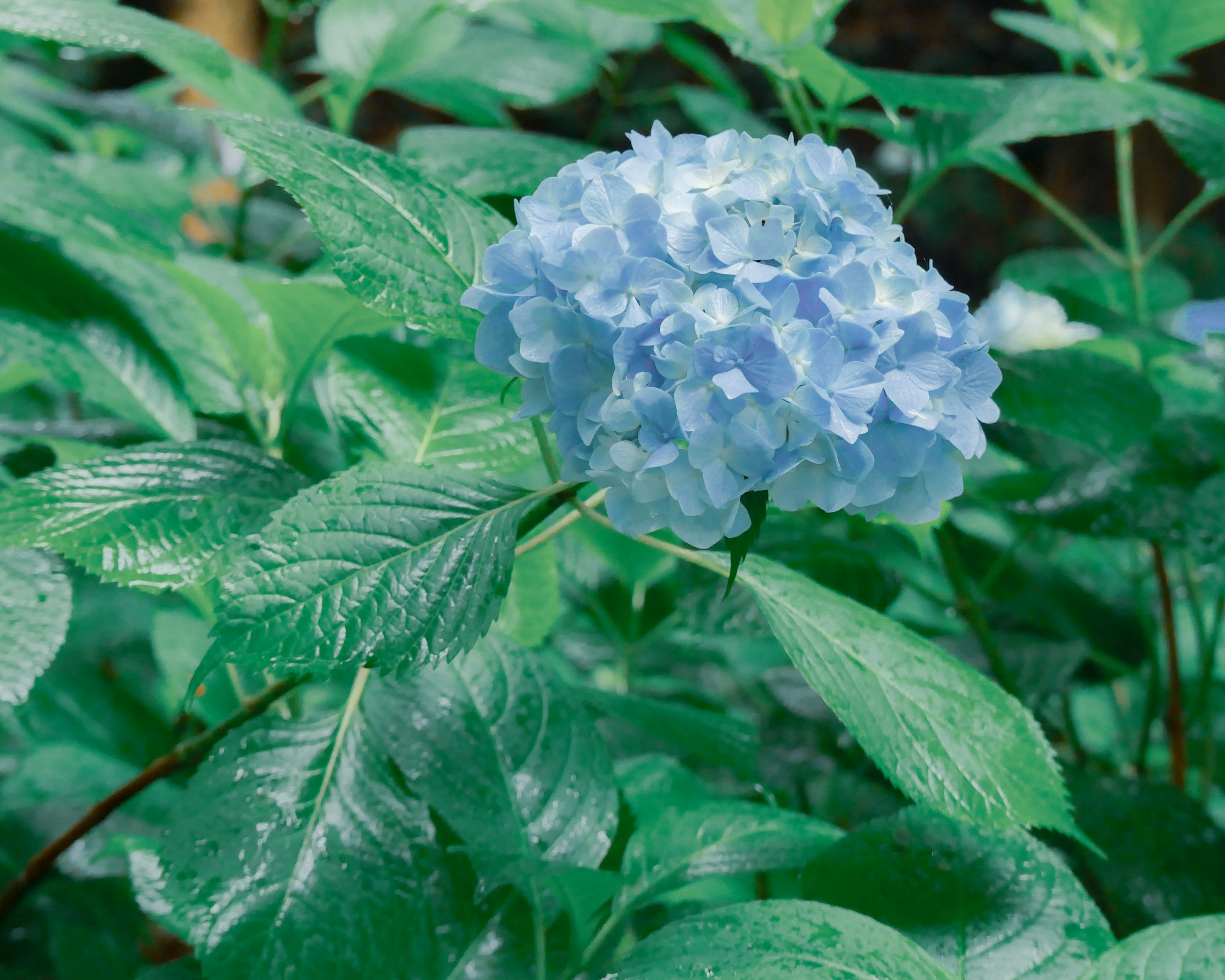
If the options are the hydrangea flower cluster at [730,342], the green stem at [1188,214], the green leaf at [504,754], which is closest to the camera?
the hydrangea flower cluster at [730,342]

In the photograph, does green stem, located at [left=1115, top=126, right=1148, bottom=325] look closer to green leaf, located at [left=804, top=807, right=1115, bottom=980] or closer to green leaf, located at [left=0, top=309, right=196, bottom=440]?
green leaf, located at [left=804, top=807, right=1115, bottom=980]

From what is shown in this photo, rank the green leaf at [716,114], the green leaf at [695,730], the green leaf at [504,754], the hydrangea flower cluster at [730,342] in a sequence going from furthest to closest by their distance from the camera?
the green leaf at [716,114] → the green leaf at [695,730] → the green leaf at [504,754] → the hydrangea flower cluster at [730,342]

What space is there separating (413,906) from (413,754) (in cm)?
9

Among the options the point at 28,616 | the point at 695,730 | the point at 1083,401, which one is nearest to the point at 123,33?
the point at 28,616

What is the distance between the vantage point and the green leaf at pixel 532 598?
28.2 inches

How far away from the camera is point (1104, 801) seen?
0.80 metres

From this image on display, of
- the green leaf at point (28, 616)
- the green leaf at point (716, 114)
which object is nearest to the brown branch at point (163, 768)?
the green leaf at point (28, 616)

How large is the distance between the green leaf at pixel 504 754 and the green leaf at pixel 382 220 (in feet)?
0.73

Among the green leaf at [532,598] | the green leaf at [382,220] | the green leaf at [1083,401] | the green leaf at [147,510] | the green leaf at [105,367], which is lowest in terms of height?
the green leaf at [532,598]

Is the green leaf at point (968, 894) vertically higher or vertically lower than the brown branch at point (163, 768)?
higher

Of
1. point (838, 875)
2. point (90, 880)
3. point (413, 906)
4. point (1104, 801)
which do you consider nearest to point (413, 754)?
point (413, 906)

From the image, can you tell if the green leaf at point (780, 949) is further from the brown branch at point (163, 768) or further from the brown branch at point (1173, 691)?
the brown branch at point (1173, 691)

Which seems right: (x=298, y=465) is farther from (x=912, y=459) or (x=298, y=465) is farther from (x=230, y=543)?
(x=912, y=459)

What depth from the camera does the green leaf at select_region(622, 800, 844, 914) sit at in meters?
0.59
